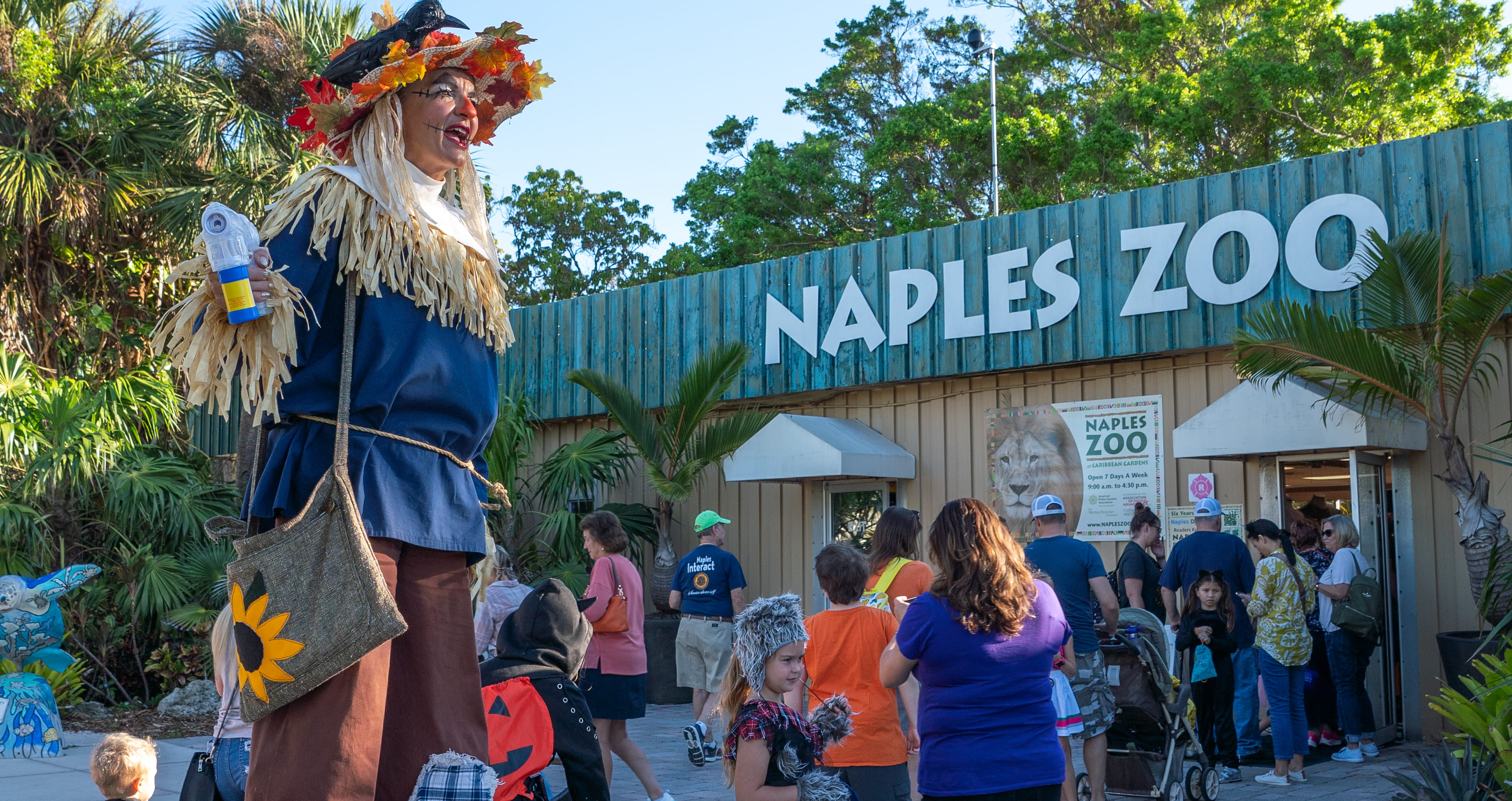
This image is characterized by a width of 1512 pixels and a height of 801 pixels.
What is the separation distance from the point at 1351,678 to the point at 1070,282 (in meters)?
4.22

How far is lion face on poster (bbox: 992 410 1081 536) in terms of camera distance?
11.8m

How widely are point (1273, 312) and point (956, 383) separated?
3886mm

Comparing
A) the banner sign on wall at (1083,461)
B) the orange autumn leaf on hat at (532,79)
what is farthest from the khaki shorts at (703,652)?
the orange autumn leaf on hat at (532,79)

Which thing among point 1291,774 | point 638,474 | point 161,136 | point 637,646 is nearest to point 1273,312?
point 1291,774

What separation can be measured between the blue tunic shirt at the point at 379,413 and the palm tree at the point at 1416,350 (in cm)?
784

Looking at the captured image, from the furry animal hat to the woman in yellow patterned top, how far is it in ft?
16.6

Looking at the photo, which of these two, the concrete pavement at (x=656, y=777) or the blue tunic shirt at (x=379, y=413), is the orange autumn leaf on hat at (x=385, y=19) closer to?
the blue tunic shirt at (x=379, y=413)

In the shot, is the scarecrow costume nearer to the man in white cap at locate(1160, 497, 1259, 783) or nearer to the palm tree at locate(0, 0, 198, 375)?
the man in white cap at locate(1160, 497, 1259, 783)

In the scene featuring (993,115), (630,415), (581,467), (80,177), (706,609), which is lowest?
(706,609)

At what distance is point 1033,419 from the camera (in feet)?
39.6

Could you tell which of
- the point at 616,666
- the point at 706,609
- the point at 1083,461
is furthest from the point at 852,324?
the point at 616,666

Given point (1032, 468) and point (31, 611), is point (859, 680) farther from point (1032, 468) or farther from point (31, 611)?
point (1032, 468)

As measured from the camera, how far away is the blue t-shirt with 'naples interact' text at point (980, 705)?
13.0 ft

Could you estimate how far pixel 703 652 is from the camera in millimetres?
10289
